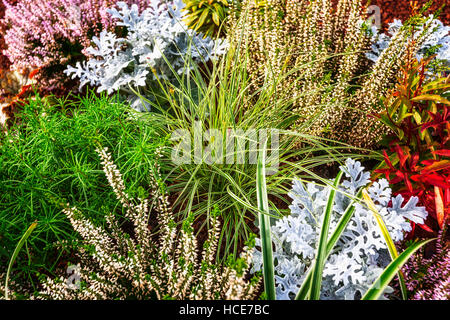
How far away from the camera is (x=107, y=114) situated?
2.25 metres

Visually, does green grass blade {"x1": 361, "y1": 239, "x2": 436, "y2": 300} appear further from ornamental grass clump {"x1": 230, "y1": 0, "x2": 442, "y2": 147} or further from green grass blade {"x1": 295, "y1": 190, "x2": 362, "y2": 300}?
ornamental grass clump {"x1": 230, "y1": 0, "x2": 442, "y2": 147}

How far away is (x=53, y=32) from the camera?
2951 mm

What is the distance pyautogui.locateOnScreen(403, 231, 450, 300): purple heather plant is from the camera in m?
1.44

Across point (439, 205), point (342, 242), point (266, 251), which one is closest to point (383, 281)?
point (266, 251)

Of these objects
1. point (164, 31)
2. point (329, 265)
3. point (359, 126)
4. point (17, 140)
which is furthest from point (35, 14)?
point (329, 265)

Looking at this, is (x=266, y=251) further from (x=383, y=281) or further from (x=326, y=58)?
(x=326, y=58)

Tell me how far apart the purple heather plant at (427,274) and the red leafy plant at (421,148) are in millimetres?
159

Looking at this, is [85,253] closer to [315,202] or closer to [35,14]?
[315,202]

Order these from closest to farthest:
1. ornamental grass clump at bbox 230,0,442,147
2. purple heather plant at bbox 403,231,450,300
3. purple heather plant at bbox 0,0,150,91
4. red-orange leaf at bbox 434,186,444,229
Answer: purple heather plant at bbox 403,231,450,300
red-orange leaf at bbox 434,186,444,229
ornamental grass clump at bbox 230,0,442,147
purple heather plant at bbox 0,0,150,91

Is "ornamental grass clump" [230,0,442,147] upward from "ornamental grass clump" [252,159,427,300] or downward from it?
upward

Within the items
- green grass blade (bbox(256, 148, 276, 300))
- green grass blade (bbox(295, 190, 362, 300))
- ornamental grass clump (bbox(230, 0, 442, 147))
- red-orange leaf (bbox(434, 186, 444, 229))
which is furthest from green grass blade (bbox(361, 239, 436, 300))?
ornamental grass clump (bbox(230, 0, 442, 147))

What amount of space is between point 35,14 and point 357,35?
274 cm

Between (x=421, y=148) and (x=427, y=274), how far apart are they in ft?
2.27

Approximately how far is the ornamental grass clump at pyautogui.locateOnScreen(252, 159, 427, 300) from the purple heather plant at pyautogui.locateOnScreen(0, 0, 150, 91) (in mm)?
2363
